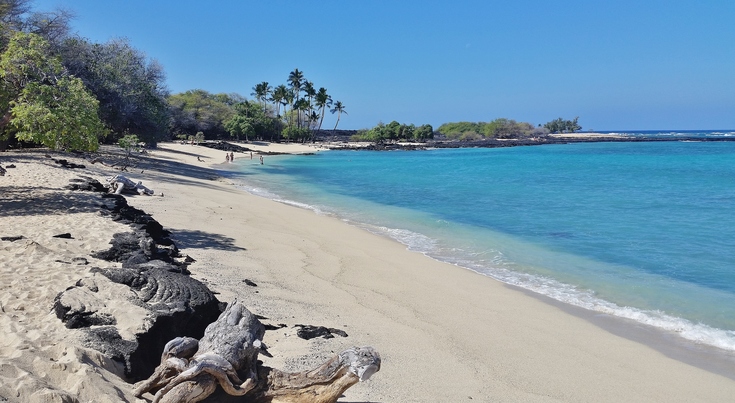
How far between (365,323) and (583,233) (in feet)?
34.4

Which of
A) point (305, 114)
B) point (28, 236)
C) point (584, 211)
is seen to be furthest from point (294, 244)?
point (305, 114)

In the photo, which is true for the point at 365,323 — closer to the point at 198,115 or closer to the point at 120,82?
the point at 120,82

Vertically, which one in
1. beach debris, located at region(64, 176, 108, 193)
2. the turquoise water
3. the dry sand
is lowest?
the turquoise water

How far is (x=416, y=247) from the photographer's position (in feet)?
40.3

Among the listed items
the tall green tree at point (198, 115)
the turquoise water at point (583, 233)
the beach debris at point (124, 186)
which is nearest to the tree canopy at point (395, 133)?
the tall green tree at point (198, 115)

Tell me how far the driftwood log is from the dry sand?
385 millimetres

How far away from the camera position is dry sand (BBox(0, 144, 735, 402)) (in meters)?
4.00

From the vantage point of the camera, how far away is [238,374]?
3.69 meters

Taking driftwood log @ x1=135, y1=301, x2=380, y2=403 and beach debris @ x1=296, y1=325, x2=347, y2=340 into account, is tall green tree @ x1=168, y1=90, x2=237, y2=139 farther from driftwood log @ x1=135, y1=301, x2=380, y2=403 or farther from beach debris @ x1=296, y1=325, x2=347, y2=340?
driftwood log @ x1=135, y1=301, x2=380, y2=403

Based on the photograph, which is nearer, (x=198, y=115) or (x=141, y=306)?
(x=141, y=306)

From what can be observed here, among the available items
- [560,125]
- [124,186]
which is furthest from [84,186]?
[560,125]

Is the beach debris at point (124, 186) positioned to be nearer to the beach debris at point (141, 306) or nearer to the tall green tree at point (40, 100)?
the tall green tree at point (40, 100)

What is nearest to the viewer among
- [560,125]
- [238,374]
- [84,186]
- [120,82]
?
[238,374]

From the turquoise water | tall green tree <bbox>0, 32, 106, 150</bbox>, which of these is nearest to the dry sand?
the turquoise water
